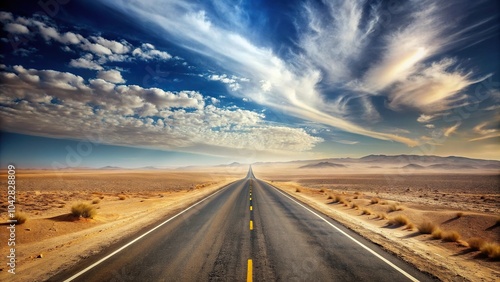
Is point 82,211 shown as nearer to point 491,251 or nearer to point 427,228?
point 427,228

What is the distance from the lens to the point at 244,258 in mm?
6914

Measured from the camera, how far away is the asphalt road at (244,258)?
19.1 ft

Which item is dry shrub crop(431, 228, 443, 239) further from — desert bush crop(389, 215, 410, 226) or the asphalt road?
the asphalt road

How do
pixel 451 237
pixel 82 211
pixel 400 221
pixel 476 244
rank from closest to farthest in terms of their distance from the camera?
1. pixel 476 244
2. pixel 451 237
3. pixel 82 211
4. pixel 400 221

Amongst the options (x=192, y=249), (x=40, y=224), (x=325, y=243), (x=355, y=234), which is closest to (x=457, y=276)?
(x=325, y=243)

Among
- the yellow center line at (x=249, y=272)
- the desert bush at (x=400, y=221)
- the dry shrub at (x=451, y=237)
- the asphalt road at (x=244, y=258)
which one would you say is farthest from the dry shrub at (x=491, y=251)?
the yellow center line at (x=249, y=272)

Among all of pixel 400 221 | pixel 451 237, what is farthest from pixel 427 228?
pixel 400 221

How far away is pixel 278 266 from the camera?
6.38 metres

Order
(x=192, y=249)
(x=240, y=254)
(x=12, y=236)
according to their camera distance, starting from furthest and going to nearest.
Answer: (x=12, y=236) → (x=192, y=249) → (x=240, y=254)

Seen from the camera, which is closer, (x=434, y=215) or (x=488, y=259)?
(x=488, y=259)

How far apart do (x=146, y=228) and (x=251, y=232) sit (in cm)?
488

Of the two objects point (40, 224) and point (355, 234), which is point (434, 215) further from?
point (40, 224)

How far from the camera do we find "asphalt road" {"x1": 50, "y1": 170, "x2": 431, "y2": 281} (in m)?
5.84

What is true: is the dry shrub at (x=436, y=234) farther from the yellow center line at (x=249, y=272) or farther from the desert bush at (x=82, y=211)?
the desert bush at (x=82, y=211)
